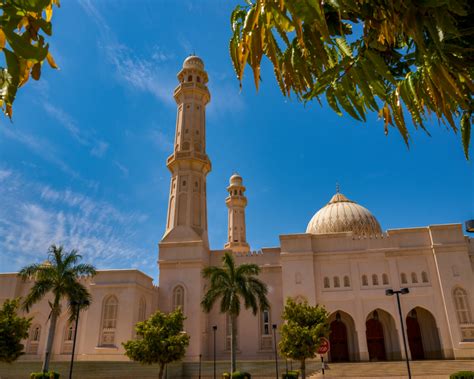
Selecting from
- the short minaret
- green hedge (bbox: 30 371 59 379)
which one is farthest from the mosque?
the short minaret

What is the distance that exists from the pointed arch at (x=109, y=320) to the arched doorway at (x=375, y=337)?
21.1 m

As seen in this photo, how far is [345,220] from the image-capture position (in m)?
43.0

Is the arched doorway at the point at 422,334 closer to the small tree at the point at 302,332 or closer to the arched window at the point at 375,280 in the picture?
the arched window at the point at 375,280

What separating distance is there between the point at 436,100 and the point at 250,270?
83.9 ft

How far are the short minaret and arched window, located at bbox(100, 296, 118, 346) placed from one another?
780 inches

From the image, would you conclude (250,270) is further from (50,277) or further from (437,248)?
(437,248)

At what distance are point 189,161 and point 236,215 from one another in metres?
14.9

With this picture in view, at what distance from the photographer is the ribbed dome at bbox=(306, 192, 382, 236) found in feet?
140

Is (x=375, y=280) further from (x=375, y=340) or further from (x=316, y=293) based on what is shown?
(x=375, y=340)

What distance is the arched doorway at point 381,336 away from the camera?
34719 millimetres

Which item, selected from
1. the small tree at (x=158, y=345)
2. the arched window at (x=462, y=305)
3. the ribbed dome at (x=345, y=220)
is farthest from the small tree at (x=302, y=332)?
the ribbed dome at (x=345, y=220)

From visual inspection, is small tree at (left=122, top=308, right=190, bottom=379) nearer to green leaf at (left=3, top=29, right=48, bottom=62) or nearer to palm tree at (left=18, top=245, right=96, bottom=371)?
palm tree at (left=18, top=245, right=96, bottom=371)

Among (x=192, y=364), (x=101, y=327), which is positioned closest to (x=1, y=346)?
(x=101, y=327)

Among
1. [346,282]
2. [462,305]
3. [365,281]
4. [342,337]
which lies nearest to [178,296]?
[346,282]
